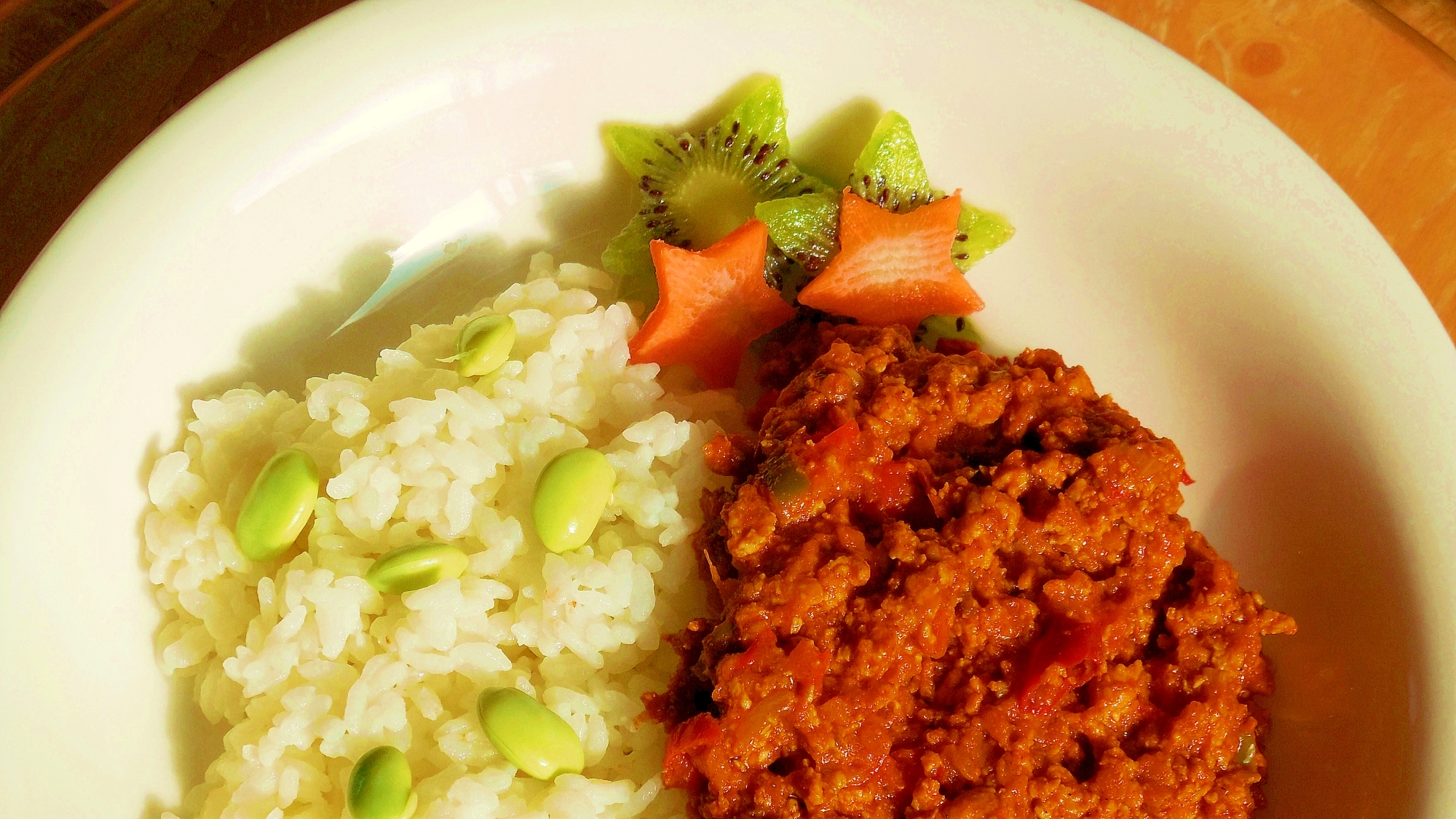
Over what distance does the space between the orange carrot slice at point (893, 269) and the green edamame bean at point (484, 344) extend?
78 centimetres

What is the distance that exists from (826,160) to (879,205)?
24 centimetres

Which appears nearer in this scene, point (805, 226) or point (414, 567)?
point (414, 567)

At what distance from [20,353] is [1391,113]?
3568 mm

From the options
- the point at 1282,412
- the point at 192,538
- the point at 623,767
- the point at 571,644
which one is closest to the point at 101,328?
the point at 192,538

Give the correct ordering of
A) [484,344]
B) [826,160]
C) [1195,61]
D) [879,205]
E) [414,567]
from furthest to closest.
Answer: [1195,61]
[826,160]
[879,205]
[484,344]
[414,567]

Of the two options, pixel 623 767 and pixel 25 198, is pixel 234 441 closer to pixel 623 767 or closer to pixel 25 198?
pixel 25 198

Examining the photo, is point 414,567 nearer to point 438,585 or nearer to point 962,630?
point 438,585

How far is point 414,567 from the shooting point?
2039 mm

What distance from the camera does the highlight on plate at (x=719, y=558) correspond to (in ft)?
5.83

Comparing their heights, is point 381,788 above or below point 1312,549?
above

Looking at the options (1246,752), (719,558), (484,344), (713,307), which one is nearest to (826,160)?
(713,307)

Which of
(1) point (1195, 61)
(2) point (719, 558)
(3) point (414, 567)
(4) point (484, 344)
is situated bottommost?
(2) point (719, 558)

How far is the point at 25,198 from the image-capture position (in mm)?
2502

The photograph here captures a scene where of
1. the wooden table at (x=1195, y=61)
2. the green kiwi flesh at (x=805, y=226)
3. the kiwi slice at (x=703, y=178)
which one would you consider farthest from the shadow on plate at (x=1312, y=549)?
the kiwi slice at (x=703, y=178)
